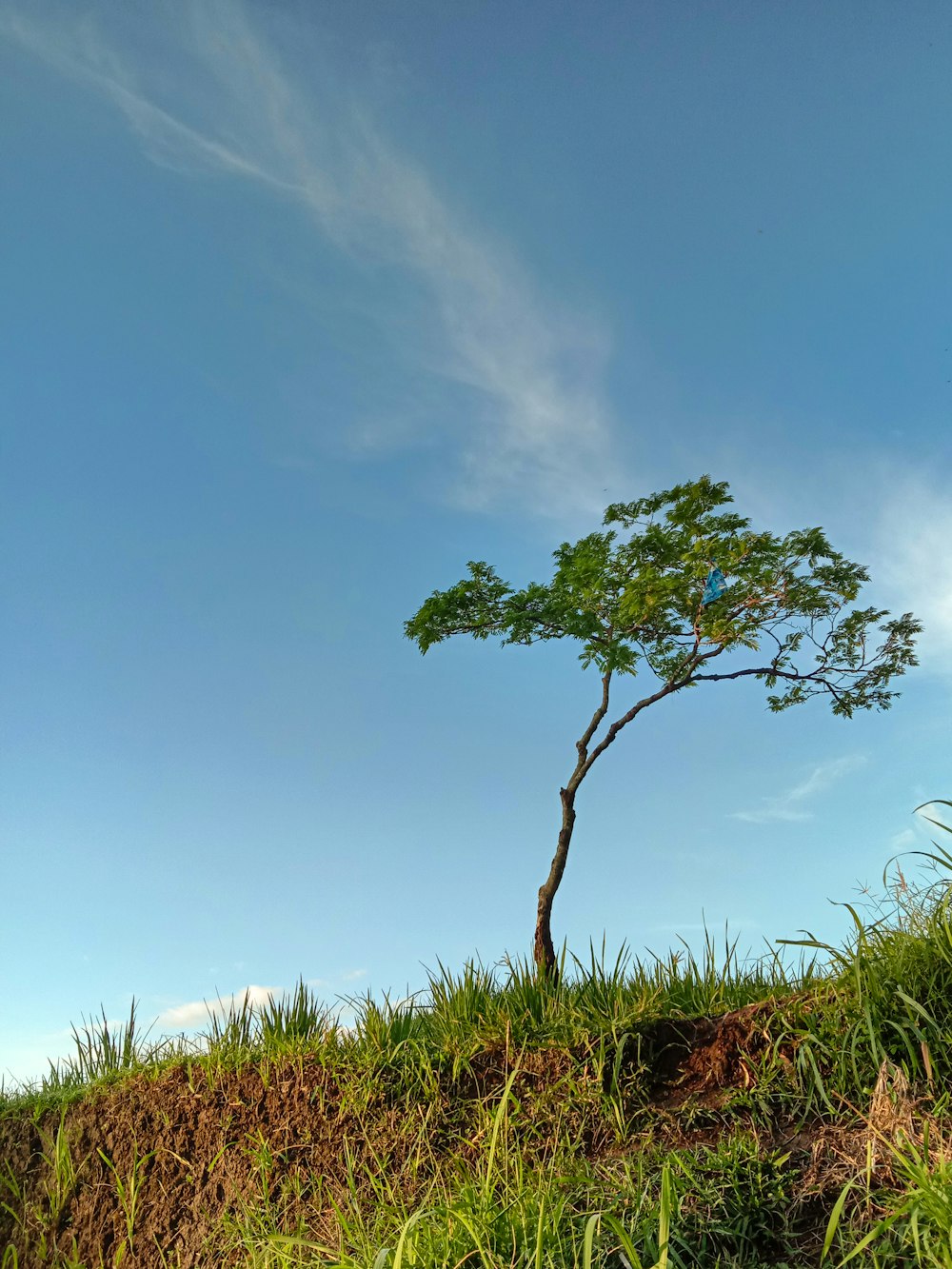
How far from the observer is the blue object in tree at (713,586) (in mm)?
11398

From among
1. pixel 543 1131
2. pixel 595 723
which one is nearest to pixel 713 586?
pixel 595 723

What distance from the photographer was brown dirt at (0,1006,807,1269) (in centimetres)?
501

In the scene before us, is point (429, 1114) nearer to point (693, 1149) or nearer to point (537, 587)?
point (693, 1149)

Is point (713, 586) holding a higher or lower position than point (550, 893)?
higher

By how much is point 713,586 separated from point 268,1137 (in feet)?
25.9

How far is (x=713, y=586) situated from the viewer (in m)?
11.4

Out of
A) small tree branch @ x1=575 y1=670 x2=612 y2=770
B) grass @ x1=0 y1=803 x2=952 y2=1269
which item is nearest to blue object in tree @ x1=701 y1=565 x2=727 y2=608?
small tree branch @ x1=575 y1=670 x2=612 y2=770

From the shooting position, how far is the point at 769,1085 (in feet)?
15.3

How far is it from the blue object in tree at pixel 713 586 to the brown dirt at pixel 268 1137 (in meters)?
6.74

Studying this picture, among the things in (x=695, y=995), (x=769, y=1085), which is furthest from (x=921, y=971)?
(x=695, y=995)

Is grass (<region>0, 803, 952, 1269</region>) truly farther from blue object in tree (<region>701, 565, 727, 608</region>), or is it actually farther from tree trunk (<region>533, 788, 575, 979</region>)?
blue object in tree (<region>701, 565, 727, 608</region>)

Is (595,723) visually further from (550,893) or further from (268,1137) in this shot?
(268,1137)

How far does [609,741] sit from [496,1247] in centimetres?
770

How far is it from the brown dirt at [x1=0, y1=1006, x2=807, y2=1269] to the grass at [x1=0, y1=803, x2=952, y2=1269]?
0.05 ft
